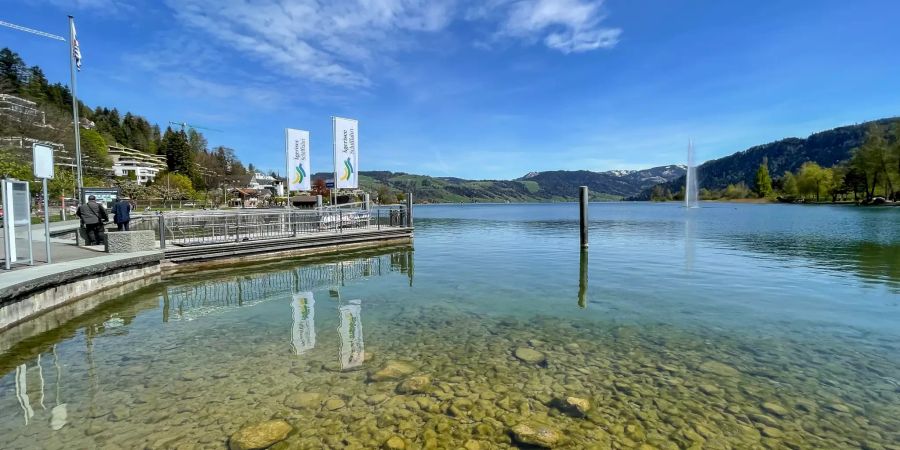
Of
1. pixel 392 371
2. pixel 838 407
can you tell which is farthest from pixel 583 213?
pixel 392 371

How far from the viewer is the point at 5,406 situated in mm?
5363

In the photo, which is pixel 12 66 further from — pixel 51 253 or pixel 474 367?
pixel 474 367

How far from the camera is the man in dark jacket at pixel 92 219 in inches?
617

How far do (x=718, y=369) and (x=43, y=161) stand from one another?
52.3 ft

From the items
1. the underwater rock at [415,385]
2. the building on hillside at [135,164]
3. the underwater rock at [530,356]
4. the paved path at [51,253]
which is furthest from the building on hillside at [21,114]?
the underwater rock at [530,356]

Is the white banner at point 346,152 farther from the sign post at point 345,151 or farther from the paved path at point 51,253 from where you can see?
the paved path at point 51,253

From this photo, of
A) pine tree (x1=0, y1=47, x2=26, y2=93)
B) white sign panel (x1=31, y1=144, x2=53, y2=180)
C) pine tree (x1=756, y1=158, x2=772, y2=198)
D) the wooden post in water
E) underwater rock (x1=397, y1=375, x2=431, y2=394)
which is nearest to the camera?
underwater rock (x1=397, y1=375, x2=431, y2=394)

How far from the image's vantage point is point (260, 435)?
4664 mm

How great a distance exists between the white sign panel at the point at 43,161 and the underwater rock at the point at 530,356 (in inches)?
481

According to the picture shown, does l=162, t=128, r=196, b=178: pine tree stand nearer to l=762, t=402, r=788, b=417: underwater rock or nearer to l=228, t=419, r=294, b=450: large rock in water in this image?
l=228, t=419, r=294, b=450: large rock in water

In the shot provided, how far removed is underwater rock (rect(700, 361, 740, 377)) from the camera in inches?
250

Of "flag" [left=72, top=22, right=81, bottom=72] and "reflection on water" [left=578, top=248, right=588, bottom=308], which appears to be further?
"flag" [left=72, top=22, right=81, bottom=72]

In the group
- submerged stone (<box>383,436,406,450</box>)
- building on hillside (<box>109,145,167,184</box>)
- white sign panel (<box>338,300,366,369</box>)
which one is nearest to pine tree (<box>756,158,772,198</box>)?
white sign panel (<box>338,300,366,369</box>)

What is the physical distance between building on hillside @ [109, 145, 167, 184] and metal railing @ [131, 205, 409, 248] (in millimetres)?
114405
